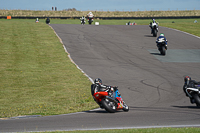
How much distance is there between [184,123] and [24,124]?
4922 mm

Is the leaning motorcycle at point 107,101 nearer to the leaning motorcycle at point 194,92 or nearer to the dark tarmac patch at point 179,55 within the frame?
the leaning motorcycle at point 194,92

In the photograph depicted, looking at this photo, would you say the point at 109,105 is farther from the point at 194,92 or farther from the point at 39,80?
the point at 39,80

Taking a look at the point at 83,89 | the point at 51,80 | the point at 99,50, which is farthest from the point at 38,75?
the point at 99,50

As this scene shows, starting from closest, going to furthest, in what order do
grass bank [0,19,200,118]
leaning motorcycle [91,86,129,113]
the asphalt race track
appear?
the asphalt race track, leaning motorcycle [91,86,129,113], grass bank [0,19,200,118]

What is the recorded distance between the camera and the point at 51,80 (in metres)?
18.2

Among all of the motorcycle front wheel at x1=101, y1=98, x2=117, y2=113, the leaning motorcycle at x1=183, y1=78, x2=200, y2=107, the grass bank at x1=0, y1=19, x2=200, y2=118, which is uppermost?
the leaning motorcycle at x1=183, y1=78, x2=200, y2=107

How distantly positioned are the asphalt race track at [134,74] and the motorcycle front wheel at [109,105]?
0.19 meters

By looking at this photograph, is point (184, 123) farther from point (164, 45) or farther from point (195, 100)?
point (164, 45)

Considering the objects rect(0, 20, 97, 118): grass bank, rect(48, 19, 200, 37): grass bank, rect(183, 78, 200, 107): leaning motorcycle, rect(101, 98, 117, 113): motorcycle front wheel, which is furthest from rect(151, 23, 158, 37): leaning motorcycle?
rect(101, 98, 117, 113): motorcycle front wheel

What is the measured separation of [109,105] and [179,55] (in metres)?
16.4

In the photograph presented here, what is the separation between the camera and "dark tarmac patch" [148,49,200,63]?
23.8 metres

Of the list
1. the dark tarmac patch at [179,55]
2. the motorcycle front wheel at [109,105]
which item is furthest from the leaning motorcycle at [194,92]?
the dark tarmac patch at [179,55]

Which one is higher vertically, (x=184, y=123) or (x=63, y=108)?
(x=184, y=123)

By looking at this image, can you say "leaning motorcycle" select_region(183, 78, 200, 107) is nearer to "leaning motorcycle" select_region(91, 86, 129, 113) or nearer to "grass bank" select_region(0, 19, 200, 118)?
"leaning motorcycle" select_region(91, 86, 129, 113)
